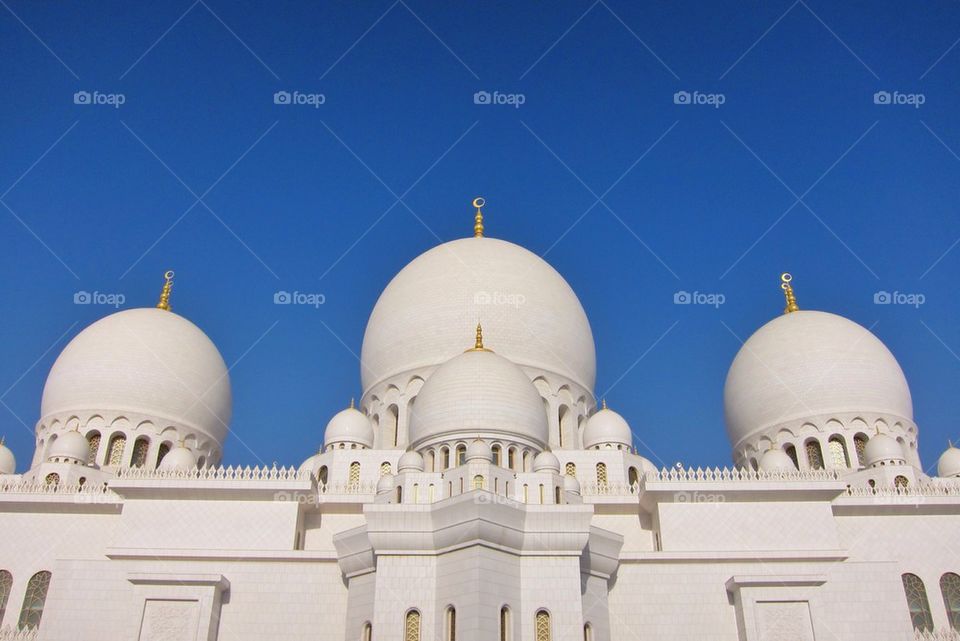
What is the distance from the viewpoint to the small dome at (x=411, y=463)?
1585 cm

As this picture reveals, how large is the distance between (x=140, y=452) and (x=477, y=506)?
12.2 m

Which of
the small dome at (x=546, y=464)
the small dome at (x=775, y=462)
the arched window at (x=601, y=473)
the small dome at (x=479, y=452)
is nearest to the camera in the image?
the small dome at (x=479, y=452)

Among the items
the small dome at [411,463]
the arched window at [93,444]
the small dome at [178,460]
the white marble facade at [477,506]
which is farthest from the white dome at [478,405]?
the arched window at [93,444]

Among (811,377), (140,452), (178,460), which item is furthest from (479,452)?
(811,377)

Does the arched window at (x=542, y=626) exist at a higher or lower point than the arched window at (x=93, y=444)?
lower

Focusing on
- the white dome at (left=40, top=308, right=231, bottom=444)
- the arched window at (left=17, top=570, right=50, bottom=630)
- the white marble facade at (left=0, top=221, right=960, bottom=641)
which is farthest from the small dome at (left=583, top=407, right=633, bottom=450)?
the arched window at (left=17, top=570, right=50, bottom=630)

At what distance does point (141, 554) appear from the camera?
15.9 m

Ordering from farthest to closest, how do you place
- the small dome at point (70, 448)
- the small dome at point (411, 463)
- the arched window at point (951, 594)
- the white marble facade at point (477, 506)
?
1. the small dome at point (70, 448)
2. the arched window at point (951, 594)
3. the small dome at point (411, 463)
4. the white marble facade at point (477, 506)

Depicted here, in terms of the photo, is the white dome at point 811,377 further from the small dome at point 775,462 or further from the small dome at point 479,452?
the small dome at point 479,452

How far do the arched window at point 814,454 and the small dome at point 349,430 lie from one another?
1166 cm

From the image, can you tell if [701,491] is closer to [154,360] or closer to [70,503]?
[70,503]

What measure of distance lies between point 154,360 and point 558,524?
1378 cm

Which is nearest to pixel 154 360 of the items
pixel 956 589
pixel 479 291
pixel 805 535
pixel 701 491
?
pixel 479 291

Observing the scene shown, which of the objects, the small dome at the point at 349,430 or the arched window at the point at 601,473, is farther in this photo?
the small dome at the point at 349,430
